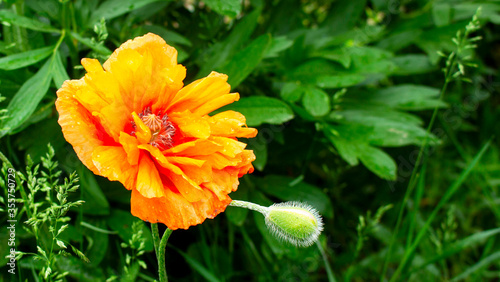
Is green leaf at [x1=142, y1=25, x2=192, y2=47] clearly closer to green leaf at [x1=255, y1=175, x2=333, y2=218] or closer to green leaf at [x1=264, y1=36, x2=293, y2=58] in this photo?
green leaf at [x1=264, y1=36, x2=293, y2=58]

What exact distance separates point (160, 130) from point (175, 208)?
0.21m

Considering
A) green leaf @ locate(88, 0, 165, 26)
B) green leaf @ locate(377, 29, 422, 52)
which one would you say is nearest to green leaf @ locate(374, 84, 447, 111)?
green leaf @ locate(377, 29, 422, 52)

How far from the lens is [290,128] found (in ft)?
7.88

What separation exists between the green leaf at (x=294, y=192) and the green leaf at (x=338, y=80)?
437 mm

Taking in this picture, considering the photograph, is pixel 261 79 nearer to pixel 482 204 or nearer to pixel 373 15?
pixel 373 15

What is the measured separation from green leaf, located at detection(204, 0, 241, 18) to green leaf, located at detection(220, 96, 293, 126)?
323 mm

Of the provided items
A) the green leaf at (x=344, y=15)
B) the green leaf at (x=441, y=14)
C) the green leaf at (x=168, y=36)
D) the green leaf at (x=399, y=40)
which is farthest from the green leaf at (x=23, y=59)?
the green leaf at (x=441, y=14)

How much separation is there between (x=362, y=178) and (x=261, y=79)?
0.96m

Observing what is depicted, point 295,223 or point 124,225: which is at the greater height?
point 295,223

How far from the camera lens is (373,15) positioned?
2941mm

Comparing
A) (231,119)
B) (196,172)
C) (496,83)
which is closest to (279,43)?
(231,119)

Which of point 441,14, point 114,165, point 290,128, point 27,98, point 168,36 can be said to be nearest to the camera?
point 114,165

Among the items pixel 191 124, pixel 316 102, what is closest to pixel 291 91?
pixel 316 102

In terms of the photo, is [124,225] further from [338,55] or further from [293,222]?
[338,55]
